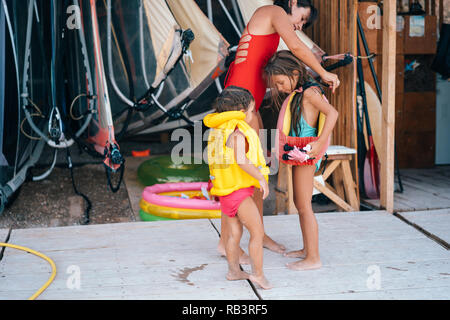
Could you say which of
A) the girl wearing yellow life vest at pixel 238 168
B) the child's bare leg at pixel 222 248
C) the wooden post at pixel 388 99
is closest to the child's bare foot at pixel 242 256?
the child's bare leg at pixel 222 248

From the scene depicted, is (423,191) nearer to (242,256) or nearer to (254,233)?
(242,256)

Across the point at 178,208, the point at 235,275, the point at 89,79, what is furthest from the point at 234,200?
the point at 89,79

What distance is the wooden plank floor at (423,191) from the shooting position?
4.41 m

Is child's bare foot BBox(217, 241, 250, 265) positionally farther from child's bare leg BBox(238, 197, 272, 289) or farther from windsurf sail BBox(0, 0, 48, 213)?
windsurf sail BBox(0, 0, 48, 213)

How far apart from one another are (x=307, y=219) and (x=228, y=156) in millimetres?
644

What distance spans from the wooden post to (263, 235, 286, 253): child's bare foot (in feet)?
4.37

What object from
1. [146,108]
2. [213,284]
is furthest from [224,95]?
[146,108]

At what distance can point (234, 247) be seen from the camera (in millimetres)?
2715

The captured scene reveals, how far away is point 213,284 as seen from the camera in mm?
2723

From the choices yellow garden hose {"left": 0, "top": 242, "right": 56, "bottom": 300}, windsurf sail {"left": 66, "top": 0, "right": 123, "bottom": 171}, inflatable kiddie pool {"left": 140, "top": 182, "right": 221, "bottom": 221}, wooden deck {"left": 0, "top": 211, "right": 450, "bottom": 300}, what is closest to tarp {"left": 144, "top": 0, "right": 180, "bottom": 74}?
windsurf sail {"left": 66, "top": 0, "right": 123, "bottom": 171}

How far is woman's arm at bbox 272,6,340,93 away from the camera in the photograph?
288 cm

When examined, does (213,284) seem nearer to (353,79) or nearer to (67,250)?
(67,250)

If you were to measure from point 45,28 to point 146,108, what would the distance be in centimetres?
133

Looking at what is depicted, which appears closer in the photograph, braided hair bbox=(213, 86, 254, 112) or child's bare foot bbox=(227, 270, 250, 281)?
braided hair bbox=(213, 86, 254, 112)
